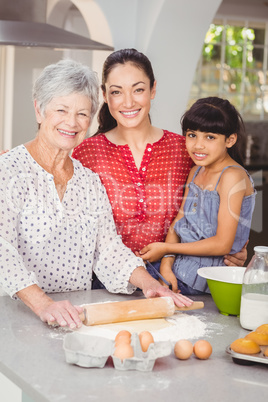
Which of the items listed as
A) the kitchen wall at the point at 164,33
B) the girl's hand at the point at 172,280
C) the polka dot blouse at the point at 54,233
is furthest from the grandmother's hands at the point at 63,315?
the kitchen wall at the point at 164,33

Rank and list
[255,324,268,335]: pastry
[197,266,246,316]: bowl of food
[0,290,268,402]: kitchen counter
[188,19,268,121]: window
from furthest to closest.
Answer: [188,19,268,121]: window < [197,266,246,316]: bowl of food < [255,324,268,335]: pastry < [0,290,268,402]: kitchen counter

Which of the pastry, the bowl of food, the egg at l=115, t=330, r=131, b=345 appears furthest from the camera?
the bowl of food

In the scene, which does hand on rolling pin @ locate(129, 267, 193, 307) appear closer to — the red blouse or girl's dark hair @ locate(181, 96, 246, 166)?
the red blouse

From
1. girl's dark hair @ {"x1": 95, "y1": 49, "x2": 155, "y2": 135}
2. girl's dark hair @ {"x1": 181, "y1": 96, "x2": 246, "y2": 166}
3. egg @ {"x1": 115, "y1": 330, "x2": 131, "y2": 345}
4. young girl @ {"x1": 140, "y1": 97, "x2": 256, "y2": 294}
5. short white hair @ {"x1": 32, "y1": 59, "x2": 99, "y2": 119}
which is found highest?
girl's dark hair @ {"x1": 95, "y1": 49, "x2": 155, "y2": 135}

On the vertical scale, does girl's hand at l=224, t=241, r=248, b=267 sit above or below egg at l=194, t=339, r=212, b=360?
above

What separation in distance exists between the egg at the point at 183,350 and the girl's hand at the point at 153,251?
642 millimetres

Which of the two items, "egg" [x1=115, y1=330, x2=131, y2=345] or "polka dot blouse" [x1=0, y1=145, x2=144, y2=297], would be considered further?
"polka dot blouse" [x1=0, y1=145, x2=144, y2=297]

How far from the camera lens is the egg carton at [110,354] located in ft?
3.92

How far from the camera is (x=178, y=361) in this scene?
1287 millimetres

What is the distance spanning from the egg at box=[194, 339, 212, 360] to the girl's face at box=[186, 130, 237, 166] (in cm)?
76

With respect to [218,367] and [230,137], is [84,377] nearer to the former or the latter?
[218,367]

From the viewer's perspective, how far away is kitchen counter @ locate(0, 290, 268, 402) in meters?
1.12

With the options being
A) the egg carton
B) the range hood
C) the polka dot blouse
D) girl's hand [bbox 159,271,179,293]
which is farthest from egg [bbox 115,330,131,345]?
the range hood

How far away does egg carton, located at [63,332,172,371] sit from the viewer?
3.92 feet
